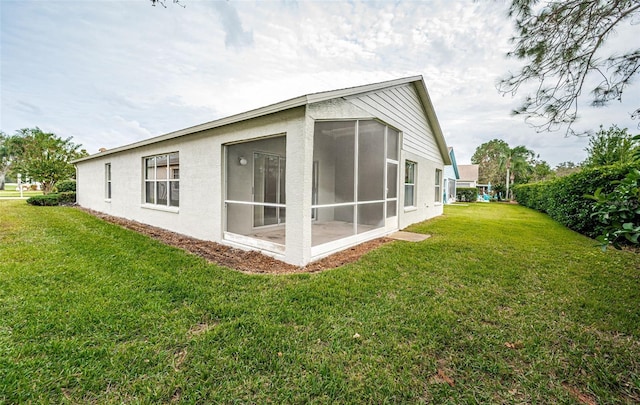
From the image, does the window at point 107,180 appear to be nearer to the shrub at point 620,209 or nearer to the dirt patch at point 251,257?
the dirt patch at point 251,257

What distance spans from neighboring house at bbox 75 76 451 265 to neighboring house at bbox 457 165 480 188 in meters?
28.4

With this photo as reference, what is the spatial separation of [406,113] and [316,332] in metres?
7.90

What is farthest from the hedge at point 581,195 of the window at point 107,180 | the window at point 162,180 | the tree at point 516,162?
the tree at point 516,162

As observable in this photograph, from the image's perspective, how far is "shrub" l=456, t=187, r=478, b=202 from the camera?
29125 millimetres

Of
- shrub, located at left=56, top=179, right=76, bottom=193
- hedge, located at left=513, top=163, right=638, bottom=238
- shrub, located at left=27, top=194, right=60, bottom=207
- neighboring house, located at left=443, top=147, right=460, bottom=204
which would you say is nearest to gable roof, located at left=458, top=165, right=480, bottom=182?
neighboring house, located at left=443, top=147, right=460, bottom=204

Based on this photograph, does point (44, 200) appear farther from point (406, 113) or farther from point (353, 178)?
point (406, 113)

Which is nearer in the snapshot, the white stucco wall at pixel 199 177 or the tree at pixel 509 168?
the white stucco wall at pixel 199 177

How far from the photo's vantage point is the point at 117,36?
8609mm

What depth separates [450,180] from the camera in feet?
87.9

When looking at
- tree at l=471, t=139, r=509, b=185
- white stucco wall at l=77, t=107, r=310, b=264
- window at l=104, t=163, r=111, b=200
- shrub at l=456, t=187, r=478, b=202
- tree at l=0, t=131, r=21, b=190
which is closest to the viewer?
white stucco wall at l=77, t=107, r=310, b=264

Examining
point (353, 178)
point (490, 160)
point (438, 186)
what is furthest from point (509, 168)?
point (353, 178)

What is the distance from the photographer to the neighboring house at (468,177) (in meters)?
36.9

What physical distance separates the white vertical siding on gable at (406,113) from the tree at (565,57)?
2802 millimetres

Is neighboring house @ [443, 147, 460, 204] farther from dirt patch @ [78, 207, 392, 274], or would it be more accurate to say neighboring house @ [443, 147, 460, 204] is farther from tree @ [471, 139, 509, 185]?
dirt patch @ [78, 207, 392, 274]
